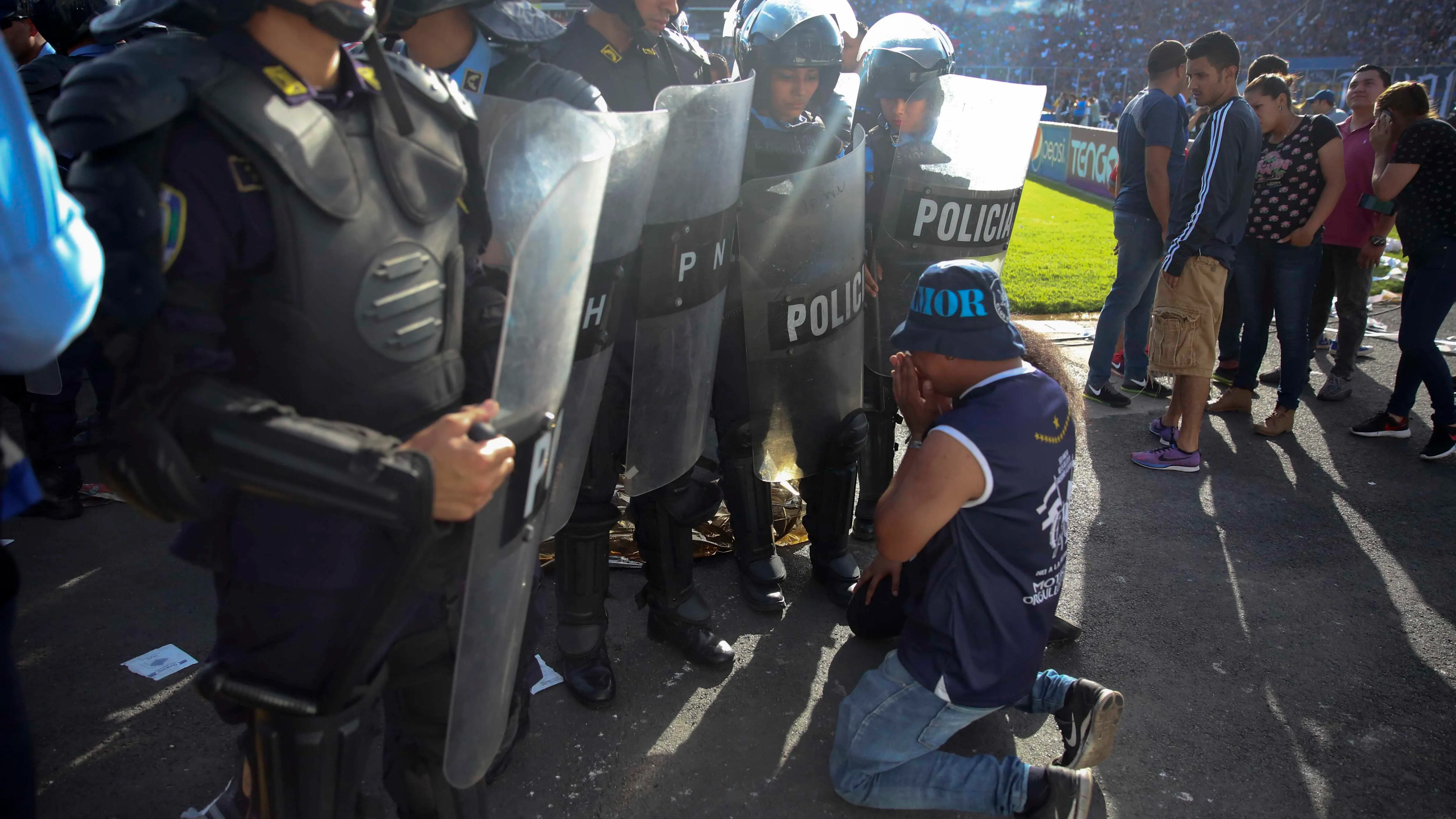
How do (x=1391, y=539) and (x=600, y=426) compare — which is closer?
(x=600, y=426)

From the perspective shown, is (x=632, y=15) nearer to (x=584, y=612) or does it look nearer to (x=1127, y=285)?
(x=584, y=612)

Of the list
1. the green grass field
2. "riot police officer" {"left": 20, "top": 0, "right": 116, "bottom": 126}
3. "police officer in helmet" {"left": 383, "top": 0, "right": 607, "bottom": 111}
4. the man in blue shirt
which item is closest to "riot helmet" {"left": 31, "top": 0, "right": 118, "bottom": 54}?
"riot police officer" {"left": 20, "top": 0, "right": 116, "bottom": 126}

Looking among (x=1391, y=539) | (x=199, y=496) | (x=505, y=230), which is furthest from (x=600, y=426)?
(x=1391, y=539)

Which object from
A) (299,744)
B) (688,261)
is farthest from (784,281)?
(299,744)

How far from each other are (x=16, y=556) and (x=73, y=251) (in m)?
2.97

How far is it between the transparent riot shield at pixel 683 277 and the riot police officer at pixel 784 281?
21 centimetres

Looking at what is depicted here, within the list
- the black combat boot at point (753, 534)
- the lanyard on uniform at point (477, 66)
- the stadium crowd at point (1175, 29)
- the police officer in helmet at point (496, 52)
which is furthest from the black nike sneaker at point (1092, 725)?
the stadium crowd at point (1175, 29)

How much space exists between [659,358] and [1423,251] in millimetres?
4159

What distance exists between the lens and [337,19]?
1275 mm

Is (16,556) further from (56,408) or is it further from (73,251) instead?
(73,251)

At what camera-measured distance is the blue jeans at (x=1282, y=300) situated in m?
4.62

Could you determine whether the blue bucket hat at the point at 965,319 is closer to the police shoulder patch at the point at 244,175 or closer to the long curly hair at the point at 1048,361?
the long curly hair at the point at 1048,361

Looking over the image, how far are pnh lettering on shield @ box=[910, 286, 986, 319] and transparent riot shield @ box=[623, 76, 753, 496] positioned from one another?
21.7 inches

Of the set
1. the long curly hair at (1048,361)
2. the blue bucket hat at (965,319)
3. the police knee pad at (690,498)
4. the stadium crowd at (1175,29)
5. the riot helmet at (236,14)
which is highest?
the stadium crowd at (1175,29)
